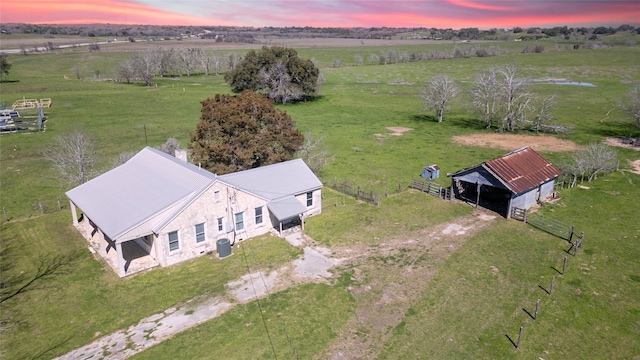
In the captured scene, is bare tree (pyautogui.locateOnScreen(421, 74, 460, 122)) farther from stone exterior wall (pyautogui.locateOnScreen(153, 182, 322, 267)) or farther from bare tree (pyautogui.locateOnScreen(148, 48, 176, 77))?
bare tree (pyautogui.locateOnScreen(148, 48, 176, 77))

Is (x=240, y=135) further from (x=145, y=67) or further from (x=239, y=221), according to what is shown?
(x=145, y=67)

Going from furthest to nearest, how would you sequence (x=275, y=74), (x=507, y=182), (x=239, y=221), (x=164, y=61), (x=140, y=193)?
(x=164, y=61)
(x=275, y=74)
(x=507, y=182)
(x=239, y=221)
(x=140, y=193)

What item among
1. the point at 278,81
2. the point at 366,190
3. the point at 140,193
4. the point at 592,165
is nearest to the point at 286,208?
the point at 140,193

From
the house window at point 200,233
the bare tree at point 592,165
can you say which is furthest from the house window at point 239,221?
the bare tree at point 592,165

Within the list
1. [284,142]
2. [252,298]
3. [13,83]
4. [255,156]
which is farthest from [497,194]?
[13,83]

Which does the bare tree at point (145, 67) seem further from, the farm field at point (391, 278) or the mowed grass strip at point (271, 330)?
the mowed grass strip at point (271, 330)

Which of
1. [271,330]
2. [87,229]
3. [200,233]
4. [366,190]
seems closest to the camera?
[271,330]

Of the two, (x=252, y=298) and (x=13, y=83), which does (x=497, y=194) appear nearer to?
(x=252, y=298)
